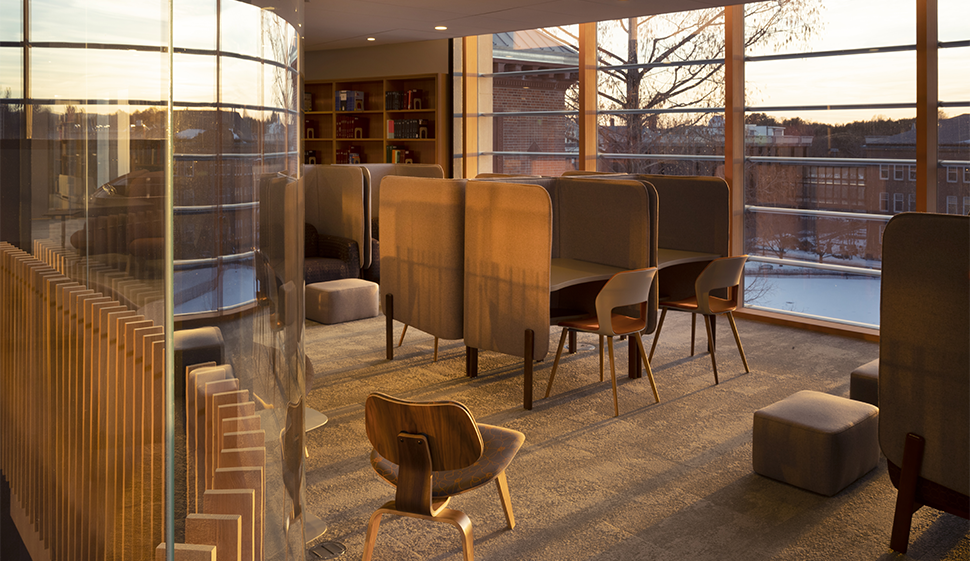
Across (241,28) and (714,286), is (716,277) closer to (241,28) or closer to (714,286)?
(714,286)

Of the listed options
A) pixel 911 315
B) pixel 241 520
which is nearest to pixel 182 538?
pixel 241 520

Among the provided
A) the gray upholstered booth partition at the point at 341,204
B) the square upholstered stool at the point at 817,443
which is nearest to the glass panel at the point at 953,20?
the square upholstered stool at the point at 817,443

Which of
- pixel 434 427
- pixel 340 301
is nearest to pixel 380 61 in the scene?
pixel 340 301

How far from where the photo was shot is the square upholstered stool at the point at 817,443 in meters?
3.21

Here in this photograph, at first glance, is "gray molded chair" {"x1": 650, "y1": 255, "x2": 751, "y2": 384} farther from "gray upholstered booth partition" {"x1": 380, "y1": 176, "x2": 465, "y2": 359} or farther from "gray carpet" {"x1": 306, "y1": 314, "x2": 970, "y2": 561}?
"gray upholstered booth partition" {"x1": 380, "y1": 176, "x2": 465, "y2": 359}

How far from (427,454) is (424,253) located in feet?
9.45

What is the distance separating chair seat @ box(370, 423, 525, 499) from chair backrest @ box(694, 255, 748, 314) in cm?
248

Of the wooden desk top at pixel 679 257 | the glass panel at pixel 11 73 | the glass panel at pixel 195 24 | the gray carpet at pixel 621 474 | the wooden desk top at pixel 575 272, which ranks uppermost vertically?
the glass panel at pixel 195 24

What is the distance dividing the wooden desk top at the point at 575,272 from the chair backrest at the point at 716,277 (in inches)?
20.9

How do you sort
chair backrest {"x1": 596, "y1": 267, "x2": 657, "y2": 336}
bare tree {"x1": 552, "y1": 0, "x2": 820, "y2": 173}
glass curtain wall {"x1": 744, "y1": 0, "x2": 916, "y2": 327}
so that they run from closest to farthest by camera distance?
chair backrest {"x1": 596, "y1": 267, "x2": 657, "y2": 336} < glass curtain wall {"x1": 744, "y1": 0, "x2": 916, "y2": 327} < bare tree {"x1": 552, "y1": 0, "x2": 820, "y2": 173}

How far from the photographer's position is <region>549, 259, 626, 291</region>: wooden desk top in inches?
171

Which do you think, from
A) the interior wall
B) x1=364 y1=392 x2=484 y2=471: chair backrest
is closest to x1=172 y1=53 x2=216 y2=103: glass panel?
x1=364 y1=392 x2=484 y2=471: chair backrest

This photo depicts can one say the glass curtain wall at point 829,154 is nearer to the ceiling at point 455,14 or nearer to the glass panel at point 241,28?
the ceiling at point 455,14

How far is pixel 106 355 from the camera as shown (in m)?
0.51
